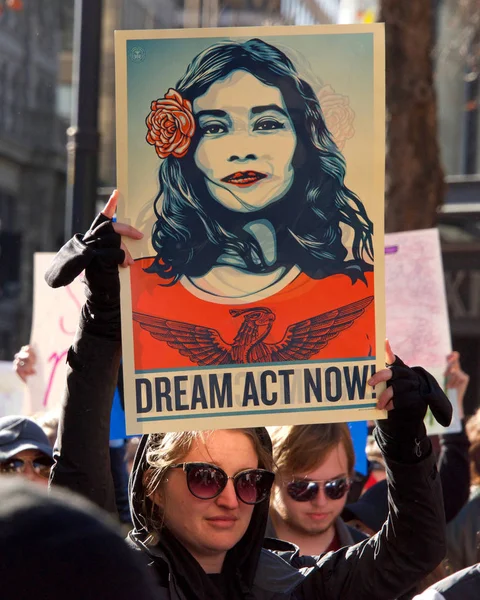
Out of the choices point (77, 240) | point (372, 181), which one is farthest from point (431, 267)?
point (77, 240)

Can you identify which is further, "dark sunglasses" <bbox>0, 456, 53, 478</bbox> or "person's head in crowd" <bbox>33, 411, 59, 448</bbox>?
"person's head in crowd" <bbox>33, 411, 59, 448</bbox>

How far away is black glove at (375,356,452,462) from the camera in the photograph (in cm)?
225

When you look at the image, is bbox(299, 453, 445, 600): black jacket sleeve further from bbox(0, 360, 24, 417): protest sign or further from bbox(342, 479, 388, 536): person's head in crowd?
bbox(0, 360, 24, 417): protest sign

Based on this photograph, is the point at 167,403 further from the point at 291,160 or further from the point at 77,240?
the point at 291,160

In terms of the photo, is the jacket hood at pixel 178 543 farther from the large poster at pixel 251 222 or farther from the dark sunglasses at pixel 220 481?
the large poster at pixel 251 222

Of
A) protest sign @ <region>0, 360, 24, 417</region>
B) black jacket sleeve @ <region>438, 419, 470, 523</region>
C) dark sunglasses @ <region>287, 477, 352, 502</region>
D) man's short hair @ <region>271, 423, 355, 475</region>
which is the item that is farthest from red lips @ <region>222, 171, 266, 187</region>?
protest sign @ <region>0, 360, 24, 417</region>

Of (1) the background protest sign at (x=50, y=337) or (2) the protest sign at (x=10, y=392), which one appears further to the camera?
(2) the protest sign at (x=10, y=392)

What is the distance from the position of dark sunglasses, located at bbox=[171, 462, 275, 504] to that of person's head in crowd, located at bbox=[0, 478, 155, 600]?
4.30 feet

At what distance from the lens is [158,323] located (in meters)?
2.26

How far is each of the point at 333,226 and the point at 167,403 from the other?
0.50 metres

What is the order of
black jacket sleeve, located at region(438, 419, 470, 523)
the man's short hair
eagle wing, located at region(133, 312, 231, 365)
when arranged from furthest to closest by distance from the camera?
1. black jacket sleeve, located at region(438, 419, 470, 523)
2. the man's short hair
3. eagle wing, located at region(133, 312, 231, 365)

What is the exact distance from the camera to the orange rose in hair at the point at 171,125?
7.39 ft

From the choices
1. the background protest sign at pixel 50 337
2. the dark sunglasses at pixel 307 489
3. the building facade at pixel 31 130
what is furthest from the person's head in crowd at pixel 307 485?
the building facade at pixel 31 130

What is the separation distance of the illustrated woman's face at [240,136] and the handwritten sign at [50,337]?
2.44m
